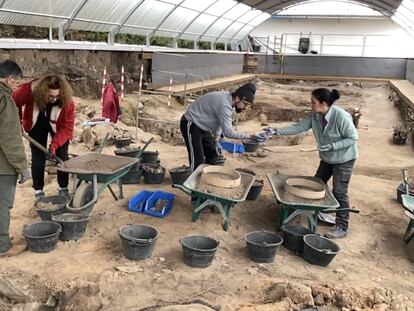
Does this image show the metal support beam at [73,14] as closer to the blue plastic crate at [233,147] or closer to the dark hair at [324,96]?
the blue plastic crate at [233,147]

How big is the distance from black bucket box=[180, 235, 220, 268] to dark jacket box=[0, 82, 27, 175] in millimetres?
1669

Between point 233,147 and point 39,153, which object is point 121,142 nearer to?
point 233,147

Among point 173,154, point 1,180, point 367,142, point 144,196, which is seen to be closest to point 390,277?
point 144,196

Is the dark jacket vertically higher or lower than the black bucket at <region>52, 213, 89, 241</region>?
higher

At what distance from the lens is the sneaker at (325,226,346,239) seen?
5.13 metres

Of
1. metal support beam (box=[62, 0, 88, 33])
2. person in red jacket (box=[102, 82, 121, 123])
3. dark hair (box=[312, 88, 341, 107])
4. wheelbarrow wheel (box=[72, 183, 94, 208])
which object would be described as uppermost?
metal support beam (box=[62, 0, 88, 33])

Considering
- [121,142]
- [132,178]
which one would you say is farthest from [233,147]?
[132,178]

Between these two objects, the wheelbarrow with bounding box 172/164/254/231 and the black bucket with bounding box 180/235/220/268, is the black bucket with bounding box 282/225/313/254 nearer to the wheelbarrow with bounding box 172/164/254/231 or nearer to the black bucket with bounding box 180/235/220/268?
the wheelbarrow with bounding box 172/164/254/231

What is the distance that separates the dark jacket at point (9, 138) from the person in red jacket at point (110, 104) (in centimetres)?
553

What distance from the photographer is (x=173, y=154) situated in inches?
343

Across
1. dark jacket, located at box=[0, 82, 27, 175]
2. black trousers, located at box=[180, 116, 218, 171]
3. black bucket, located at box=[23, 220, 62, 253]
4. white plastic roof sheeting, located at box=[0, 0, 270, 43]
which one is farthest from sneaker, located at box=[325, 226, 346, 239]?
white plastic roof sheeting, located at box=[0, 0, 270, 43]

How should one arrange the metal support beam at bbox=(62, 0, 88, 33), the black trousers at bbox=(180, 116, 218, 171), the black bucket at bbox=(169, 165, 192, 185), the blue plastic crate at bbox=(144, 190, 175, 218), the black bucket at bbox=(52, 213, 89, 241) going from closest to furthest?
the black bucket at bbox=(52, 213, 89, 241) < the blue plastic crate at bbox=(144, 190, 175, 218) < the black trousers at bbox=(180, 116, 218, 171) < the black bucket at bbox=(169, 165, 192, 185) < the metal support beam at bbox=(62, 0, 88, 33)

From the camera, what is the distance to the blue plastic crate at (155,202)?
17.5 feet

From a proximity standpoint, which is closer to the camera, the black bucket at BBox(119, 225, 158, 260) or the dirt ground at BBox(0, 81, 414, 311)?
the dirt ground at BBox(0, 81, 414, 311)
